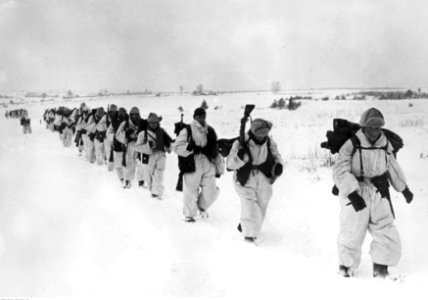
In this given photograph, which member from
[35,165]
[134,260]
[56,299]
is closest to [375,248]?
[134,260]

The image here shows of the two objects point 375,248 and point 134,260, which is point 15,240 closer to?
point 134,260

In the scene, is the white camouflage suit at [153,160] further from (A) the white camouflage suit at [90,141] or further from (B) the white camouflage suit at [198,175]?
(A) the white camouflage suit at [90,141]

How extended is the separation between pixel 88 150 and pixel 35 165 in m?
2.03

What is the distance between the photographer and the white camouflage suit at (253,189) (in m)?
6.67

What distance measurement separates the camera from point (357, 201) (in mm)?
5188

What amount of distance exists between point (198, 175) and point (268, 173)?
1.58 meters

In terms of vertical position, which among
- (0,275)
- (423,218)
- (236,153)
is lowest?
(0,275)

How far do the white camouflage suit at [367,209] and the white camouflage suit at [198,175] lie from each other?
3.03 metres

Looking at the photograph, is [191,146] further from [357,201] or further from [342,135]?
[357,201]

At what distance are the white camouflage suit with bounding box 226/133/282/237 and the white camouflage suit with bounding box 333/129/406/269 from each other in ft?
5.02

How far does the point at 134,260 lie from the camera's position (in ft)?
19.6

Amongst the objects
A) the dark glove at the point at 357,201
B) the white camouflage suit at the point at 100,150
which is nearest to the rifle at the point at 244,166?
the dark glove at the point at 357,201

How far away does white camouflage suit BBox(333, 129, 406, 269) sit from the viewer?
5219mm

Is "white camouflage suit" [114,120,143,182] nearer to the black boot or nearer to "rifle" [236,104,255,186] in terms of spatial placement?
"rifle" [236,104,255,186]
